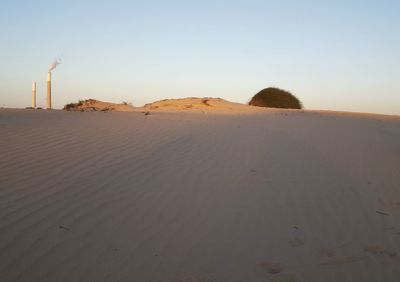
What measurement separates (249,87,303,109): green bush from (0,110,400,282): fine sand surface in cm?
1089

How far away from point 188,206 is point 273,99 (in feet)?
48.6

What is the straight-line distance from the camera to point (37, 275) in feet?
11.0

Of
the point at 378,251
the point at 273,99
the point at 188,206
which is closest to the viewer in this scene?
the point at 378,251

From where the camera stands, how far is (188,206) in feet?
16.0

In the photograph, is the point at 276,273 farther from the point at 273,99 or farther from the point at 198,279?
the point at 273,99

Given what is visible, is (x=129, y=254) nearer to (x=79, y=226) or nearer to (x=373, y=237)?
(x=79, y=226)

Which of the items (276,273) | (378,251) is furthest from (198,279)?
(378,251)

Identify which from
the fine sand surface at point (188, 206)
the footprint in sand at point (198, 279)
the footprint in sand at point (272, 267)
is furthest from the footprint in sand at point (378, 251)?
the footprint in sand at point (198, 279)

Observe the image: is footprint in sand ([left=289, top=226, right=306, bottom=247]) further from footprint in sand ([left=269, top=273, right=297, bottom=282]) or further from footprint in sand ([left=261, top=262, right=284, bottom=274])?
footprint in sand ([left=269, top=273, right=297, bottom=282])

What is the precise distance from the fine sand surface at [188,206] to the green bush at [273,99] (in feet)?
35.7

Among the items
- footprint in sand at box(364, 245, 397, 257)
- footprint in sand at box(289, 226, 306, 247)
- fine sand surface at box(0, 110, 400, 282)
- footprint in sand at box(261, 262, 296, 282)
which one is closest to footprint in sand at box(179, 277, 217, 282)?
fine sand surface at box(0, 110, 400, 282)

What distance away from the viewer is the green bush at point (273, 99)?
19.0m

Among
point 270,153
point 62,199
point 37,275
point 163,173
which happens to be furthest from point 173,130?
point 37,275

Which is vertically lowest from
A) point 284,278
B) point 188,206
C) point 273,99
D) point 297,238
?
point 284,278
